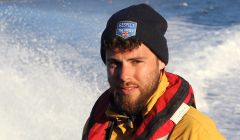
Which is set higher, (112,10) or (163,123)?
(163,123)

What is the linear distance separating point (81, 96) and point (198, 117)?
16.7ft

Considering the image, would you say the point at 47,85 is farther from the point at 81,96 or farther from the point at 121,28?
the point at 121,28

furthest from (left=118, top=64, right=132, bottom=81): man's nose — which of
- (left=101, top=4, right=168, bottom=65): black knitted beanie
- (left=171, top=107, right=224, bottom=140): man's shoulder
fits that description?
(left=171, top=107, right=224, bottom=140): man's shoulder

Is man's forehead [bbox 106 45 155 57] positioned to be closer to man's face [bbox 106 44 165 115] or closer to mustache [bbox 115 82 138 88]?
man's face [bbox 106 44 165 115]

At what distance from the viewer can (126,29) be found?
201cm

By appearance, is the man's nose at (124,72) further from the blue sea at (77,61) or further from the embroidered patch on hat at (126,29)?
the blue sea at (77,61)

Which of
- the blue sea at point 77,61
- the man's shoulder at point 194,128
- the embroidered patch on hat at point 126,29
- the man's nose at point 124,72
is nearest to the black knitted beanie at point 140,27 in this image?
the embroidered patch on hat at point 126,29

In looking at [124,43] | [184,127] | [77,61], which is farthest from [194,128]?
[77,61]

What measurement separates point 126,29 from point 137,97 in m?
0.25

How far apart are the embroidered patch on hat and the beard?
0.55 ft

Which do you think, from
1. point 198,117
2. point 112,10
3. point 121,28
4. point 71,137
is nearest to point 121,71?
point 121,28

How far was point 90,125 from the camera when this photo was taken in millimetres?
2297

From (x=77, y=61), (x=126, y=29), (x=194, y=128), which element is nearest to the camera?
(x=194, y=128)

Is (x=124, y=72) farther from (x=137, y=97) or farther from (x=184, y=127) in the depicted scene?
(x=184, y=127)
